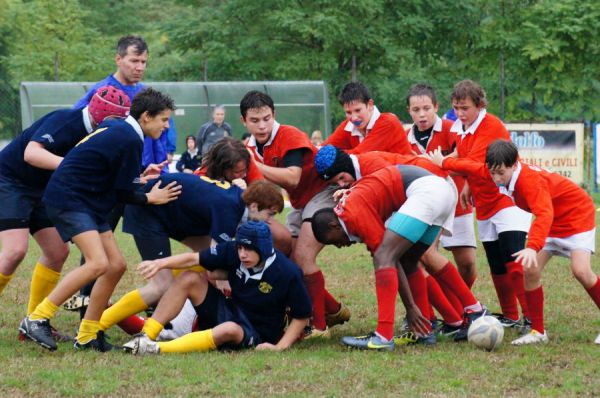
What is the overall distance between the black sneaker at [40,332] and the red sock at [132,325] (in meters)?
0.62

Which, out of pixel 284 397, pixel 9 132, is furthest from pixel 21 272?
pixel 9 132

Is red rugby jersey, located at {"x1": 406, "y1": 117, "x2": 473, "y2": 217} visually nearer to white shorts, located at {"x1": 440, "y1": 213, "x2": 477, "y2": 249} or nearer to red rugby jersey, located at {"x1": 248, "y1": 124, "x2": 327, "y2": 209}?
white shorts, located at {"x1": 440, "y1": 213, "x2": 477, "y2": 249}

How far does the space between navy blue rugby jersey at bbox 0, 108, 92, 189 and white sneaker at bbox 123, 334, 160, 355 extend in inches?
51.5

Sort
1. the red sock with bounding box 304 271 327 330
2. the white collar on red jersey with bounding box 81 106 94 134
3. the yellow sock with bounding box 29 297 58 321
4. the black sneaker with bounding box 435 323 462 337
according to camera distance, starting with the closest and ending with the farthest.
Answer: the yellow sock with bounding box 29 297 58 321, the white collar on red jersey with bounding box 81 106 94 134, the red sock with bounding box 304 271 327 330, the black sneaker with bounding box 435 323 462 337

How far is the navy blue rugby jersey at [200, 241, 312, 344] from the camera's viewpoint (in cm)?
601

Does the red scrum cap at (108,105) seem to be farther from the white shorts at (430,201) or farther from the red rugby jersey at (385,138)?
the white shorts at (430,201)

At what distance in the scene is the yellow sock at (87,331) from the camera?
6.18m

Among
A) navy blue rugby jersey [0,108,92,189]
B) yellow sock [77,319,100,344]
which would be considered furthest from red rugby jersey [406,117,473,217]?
yellow sock [77,319,100,344]

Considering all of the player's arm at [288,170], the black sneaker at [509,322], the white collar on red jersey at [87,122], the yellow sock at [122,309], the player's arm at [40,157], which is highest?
the white collar on red jersey at [87,122]

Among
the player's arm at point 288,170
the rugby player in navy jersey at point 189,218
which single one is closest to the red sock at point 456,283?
the player's arm at point 288,170

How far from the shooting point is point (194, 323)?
652 cm

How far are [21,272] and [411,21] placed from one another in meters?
16.3

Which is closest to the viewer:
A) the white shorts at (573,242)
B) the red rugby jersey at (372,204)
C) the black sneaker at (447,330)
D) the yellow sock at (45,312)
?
the red rugby jersey at (372,204)

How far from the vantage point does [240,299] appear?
6.23 meters
